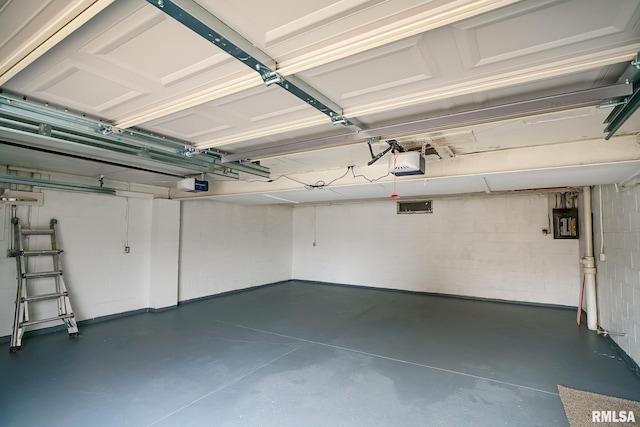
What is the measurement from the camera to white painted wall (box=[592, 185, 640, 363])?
3.00 metres

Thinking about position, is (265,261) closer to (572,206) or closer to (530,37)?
(572,206)

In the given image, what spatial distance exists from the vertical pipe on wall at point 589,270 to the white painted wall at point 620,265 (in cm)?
7

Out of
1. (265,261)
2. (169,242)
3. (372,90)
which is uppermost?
(372,90)

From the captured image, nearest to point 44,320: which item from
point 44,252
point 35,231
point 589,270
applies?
point 44,252

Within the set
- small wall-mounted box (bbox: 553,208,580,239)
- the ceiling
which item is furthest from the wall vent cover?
the ceiling

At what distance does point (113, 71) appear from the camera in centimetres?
163

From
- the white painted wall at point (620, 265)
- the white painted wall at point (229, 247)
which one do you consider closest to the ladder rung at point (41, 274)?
the white painted wall at point (229, 247)

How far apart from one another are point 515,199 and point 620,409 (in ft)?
14.4

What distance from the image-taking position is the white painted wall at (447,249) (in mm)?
5816

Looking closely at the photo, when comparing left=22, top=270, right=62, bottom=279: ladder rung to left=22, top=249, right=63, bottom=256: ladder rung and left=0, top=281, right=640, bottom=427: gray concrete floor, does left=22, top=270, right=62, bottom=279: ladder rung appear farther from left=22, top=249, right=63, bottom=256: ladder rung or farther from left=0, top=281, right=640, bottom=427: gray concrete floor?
left=0, top=281, right=640, bottom=427: gray concrete floor

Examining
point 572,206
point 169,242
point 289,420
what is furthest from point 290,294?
point 572,206

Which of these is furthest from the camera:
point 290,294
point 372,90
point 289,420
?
point 290,294

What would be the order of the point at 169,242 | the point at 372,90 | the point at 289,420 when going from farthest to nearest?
the point at 169,242, the point at 289,420, the point at 372,90

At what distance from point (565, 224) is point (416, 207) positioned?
2.68 m
